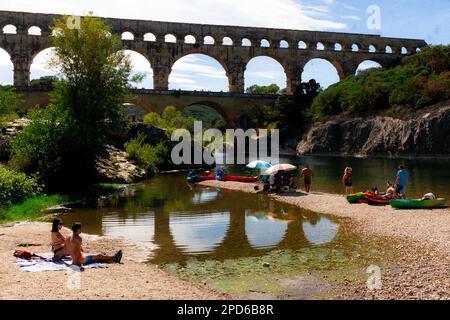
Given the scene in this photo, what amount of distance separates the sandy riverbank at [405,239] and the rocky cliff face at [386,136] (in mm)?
34228

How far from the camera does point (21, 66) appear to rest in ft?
200

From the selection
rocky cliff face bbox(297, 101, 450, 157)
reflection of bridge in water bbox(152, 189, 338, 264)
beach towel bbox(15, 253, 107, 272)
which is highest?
rocky cliff face bbox(297, 101, 450, 157)

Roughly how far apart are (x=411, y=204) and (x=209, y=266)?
10.4m

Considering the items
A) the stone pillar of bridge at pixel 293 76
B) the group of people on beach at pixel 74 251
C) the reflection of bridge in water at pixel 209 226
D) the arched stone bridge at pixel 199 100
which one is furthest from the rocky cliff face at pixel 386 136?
the group of people on beach at pixel 74 251

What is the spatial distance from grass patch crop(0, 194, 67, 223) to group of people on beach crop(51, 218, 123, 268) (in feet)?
21.1

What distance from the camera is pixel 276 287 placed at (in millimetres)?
10250

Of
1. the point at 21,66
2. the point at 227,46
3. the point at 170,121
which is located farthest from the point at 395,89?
the point at 21,66

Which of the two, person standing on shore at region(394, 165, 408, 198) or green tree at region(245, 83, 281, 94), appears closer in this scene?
person standing on shore at region(394, 165, 408, 198)

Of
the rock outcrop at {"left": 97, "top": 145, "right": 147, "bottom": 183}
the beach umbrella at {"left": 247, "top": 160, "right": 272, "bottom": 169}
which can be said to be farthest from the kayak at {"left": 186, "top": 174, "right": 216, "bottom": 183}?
the beach umbrella at {"left": 247, "top": 160, "right": 272, "bottom": 169}

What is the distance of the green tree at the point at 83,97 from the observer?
25875 mm

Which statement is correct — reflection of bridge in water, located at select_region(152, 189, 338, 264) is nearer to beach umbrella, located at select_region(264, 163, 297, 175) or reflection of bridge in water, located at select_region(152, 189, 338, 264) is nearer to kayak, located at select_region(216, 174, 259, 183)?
beach umbrella, located at select_region(264, 163, 297, 175)

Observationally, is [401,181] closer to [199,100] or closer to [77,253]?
[77,253]

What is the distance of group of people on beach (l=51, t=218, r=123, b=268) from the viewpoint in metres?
11.3
